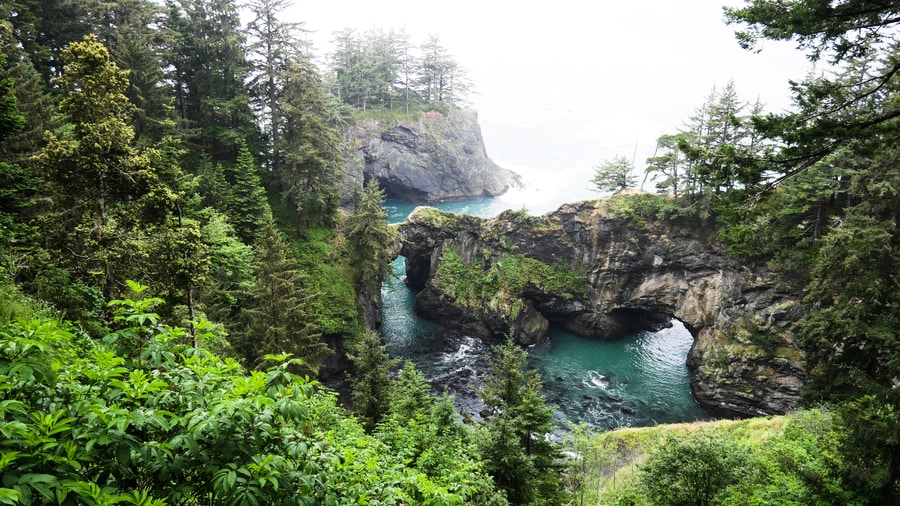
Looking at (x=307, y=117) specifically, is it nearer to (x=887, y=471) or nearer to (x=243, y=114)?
(x=243, y=114)

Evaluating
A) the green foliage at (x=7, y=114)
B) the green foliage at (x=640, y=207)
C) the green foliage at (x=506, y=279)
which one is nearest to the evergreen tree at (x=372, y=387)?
the green foliage at (x=7, y=114)

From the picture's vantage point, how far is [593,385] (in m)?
33.2

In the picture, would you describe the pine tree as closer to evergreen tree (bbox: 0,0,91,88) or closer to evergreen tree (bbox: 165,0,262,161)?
evergreen tree (bbox: 165,0,262,161)

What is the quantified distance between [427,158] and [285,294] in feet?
200

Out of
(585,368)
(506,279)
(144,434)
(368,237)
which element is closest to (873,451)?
(144,434)

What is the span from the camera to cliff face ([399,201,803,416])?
110 ft

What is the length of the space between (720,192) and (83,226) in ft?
149

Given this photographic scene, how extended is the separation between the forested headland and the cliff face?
3.45 m

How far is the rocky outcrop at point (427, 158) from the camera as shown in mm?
72625

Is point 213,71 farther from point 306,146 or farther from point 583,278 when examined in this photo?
point 583,278

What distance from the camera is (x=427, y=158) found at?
257 ft

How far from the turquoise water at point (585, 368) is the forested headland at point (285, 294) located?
5.99 m

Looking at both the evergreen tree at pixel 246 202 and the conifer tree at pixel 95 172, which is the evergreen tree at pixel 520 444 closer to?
the conifer tree at pixel 95 172

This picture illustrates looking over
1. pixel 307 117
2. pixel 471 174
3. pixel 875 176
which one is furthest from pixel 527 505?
pixel 471 174
